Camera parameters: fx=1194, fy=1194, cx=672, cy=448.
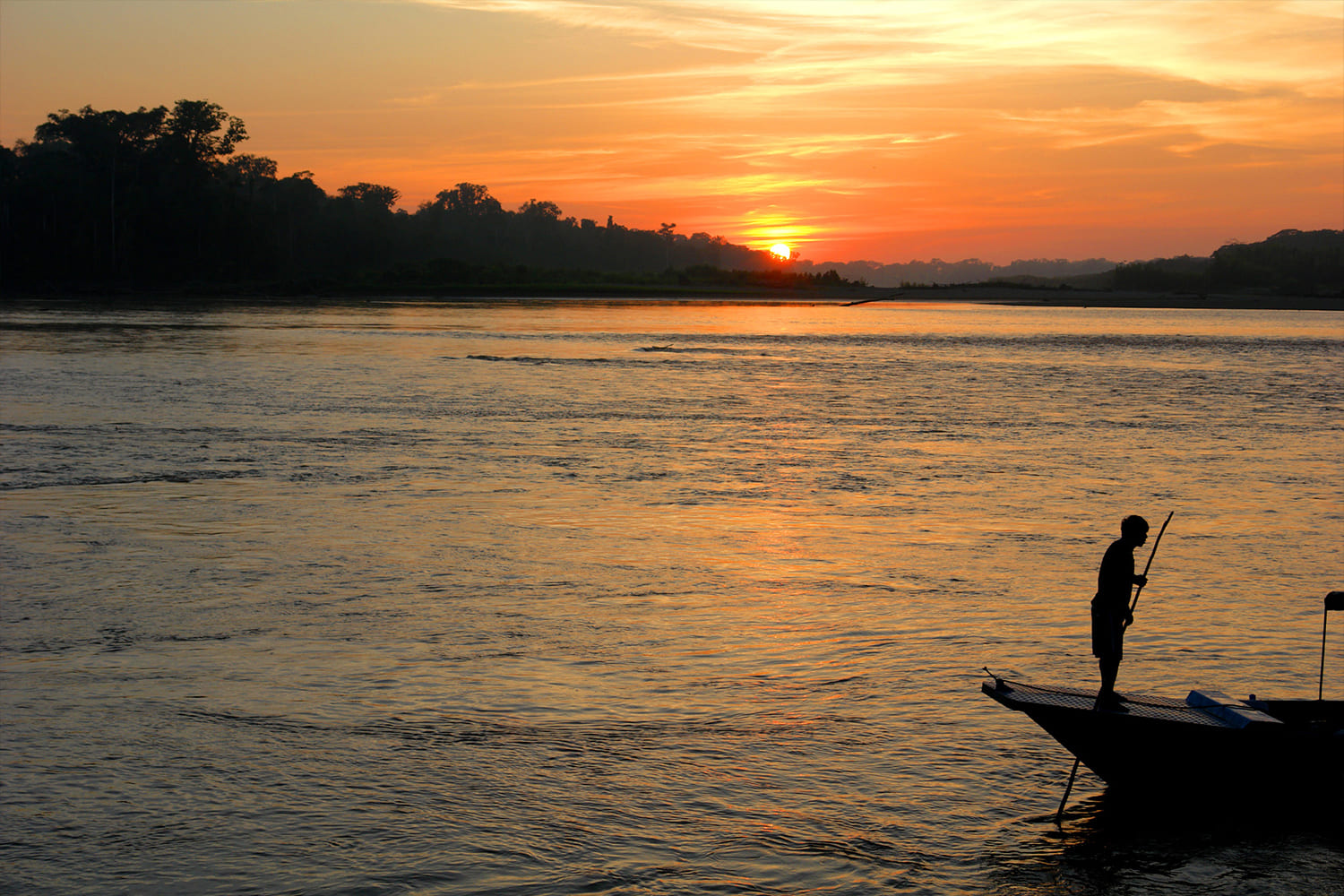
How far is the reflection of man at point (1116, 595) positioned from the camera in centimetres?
783

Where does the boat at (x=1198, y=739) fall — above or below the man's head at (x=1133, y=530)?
below

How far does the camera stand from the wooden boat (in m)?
7.31

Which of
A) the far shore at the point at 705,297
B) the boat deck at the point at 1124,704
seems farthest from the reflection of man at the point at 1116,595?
the far shore at the point at 705,297

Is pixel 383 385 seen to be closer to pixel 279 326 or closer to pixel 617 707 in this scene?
pixel 617 707

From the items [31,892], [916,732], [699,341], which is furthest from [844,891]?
[699,341]

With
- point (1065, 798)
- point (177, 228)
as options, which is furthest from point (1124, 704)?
point (177, 228)

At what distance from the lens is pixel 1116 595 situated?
793 centimetres

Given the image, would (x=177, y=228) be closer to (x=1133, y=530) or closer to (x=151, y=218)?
(x=151, y=218)

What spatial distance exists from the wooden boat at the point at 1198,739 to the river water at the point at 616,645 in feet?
0.58

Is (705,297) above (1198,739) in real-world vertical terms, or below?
above

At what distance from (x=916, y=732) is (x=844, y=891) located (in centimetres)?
235

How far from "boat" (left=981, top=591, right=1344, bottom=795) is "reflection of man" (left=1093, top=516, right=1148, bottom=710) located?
1.13 feet

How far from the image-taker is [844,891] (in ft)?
21.5

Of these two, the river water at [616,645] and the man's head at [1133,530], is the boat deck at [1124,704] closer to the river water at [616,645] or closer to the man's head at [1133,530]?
the river water at [616,645]
